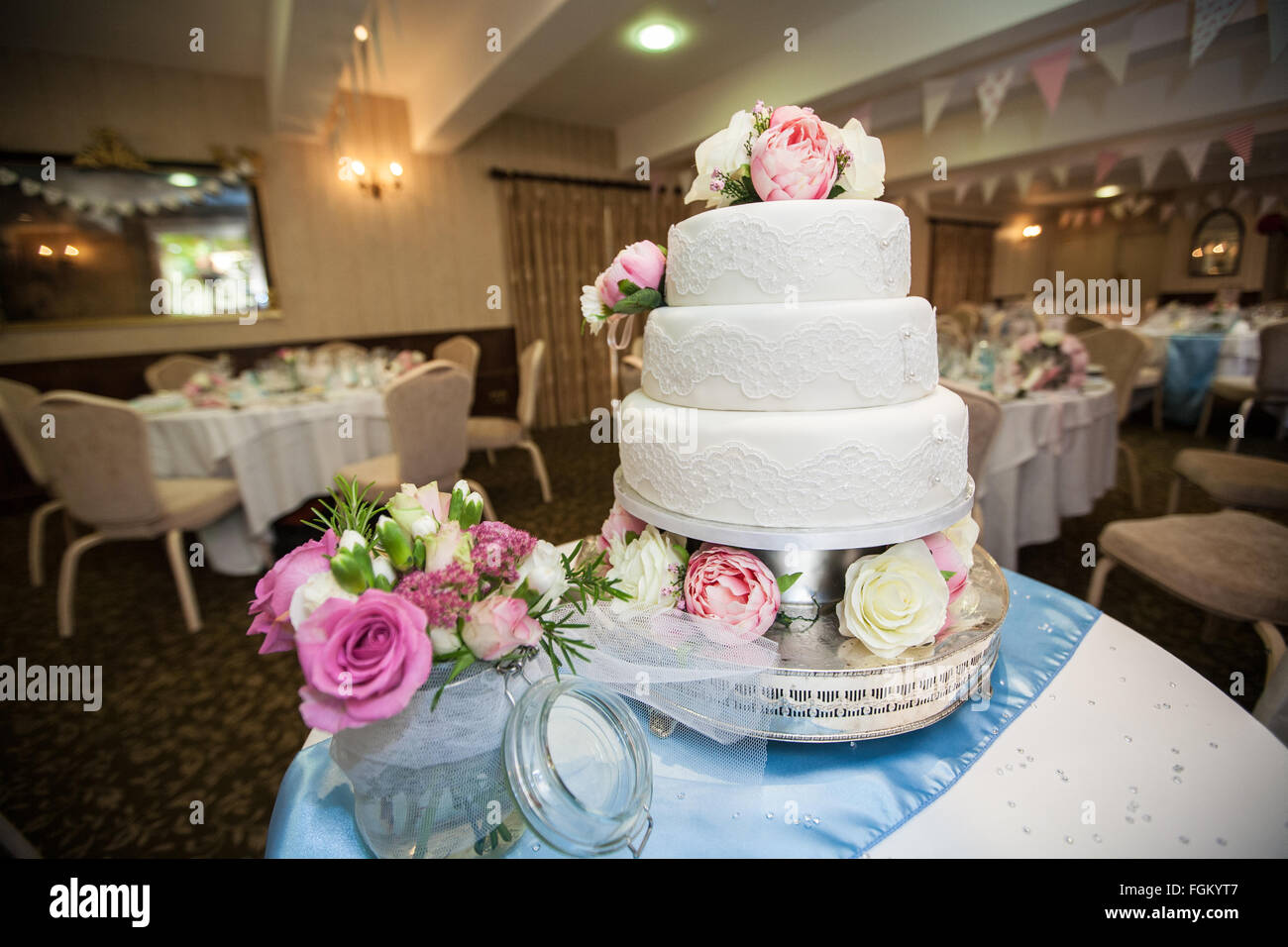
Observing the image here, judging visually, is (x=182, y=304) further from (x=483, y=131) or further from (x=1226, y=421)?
(x=1226, y=421)

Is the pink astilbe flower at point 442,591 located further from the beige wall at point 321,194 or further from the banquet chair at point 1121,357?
the beige wall at point 321,194

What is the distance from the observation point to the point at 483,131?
7.05 meters

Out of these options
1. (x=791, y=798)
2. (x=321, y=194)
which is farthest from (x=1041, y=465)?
(x=321, y=194)

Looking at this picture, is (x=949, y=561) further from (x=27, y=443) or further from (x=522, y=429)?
(x=27, y=443)

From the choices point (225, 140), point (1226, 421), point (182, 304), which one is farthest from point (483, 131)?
point (1226, 421)

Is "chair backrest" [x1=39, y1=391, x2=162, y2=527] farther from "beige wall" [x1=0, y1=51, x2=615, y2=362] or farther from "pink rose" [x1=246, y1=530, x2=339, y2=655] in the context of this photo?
"beige wall" [x1=0, y1=51, x2=615, y2=362]

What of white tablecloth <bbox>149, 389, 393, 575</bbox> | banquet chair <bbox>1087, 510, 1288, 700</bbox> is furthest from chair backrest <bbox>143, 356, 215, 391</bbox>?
banquet chair <bbox>1087, 510, 1288, 700</bbox>

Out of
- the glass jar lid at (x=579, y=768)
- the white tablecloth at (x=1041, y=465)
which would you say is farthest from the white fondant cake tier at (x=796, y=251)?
the white tablecloth at (x=1041, y=465)

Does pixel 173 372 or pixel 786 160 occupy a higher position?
pixel 786 160

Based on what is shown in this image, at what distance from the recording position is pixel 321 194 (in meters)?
6.15

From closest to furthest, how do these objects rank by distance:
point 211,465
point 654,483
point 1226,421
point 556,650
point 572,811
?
1. point 572,811
2. point 556,650
3. point 654,483
4. point 211,465
5. point 1226,421

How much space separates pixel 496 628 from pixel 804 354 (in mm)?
641

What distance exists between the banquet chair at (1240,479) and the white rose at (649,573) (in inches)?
119
